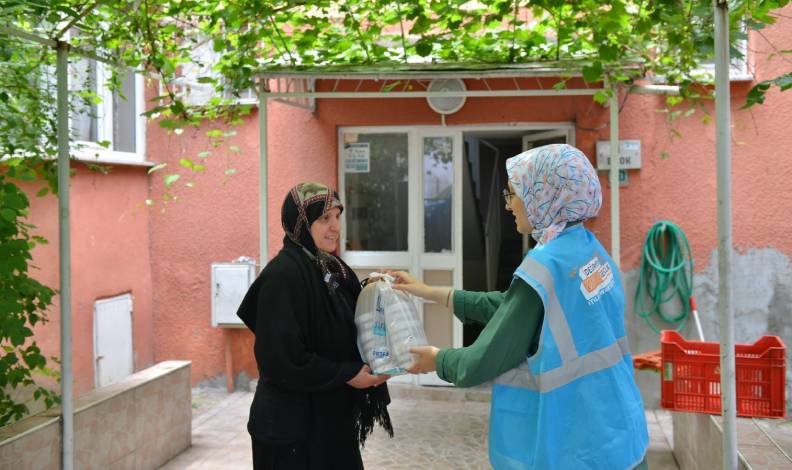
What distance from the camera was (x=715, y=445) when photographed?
12.2 feet

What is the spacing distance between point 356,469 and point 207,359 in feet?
14.2

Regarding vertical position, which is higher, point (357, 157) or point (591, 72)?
point (591, 72)

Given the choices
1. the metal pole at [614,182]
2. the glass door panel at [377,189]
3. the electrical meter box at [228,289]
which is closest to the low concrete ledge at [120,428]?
the electrical meter box at [228,289]

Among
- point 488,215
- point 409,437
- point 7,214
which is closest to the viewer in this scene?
point 7,214

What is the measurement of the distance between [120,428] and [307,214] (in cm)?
233

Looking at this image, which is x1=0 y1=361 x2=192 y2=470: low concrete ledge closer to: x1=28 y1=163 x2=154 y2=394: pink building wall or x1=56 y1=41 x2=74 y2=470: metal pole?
x1=56 y1=41 x2=74 y2=470: metal pole

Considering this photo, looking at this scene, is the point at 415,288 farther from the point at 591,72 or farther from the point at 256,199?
the point at 256,199

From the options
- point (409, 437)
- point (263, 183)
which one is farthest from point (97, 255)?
point (409, 437)

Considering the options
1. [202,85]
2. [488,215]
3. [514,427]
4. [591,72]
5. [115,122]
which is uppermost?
[202,85]

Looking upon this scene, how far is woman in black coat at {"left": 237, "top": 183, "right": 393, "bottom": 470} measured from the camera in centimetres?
283

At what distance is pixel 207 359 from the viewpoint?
7.09 meters

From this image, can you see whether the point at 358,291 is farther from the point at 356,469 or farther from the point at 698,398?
the point at 698,398

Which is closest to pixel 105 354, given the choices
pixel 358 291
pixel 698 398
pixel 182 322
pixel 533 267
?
pixel 182 322

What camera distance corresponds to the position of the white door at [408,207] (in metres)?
6.64
